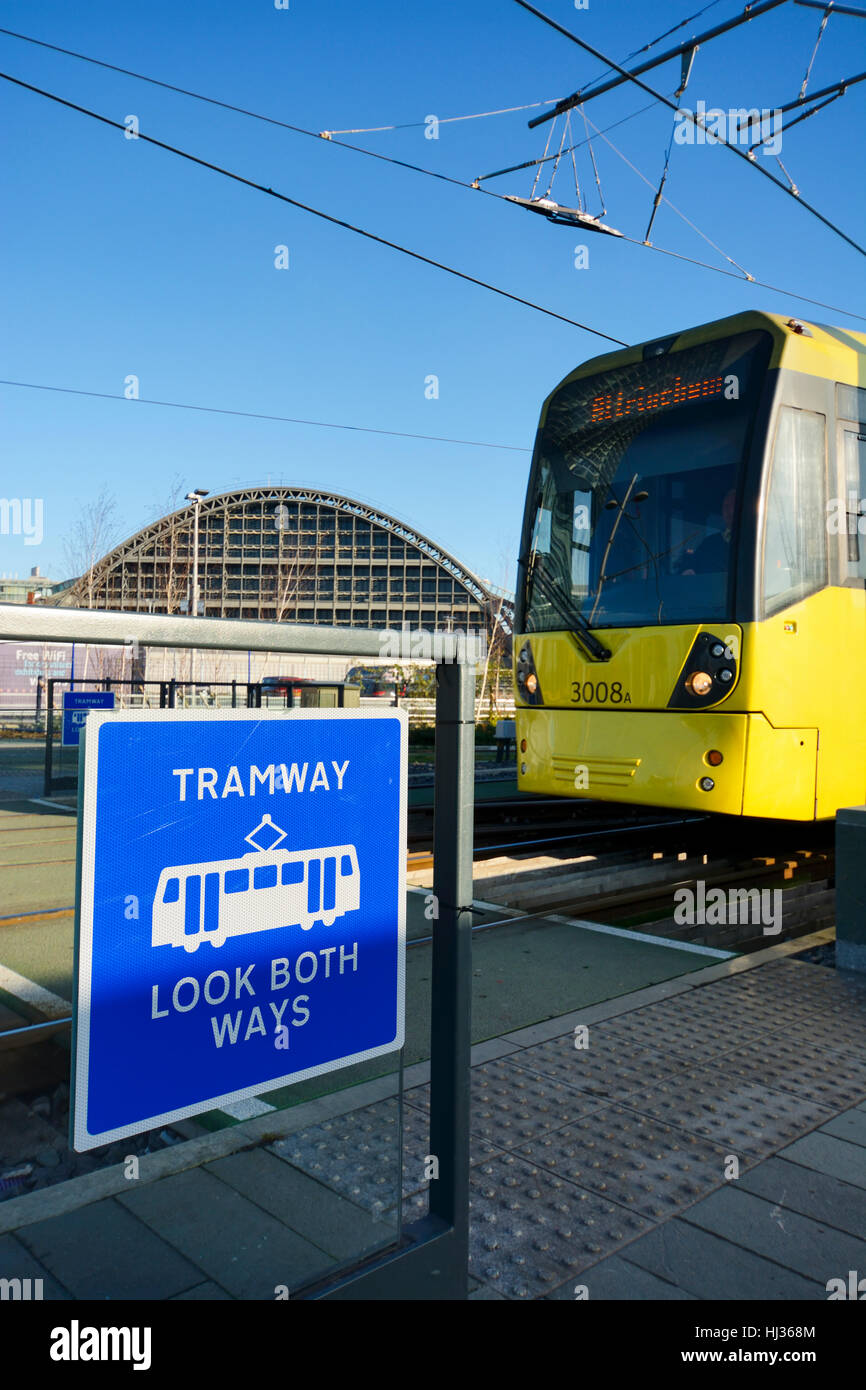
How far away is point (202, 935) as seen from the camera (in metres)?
1.98

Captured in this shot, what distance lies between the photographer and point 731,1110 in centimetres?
400

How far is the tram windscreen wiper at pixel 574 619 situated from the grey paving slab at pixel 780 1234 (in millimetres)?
5055

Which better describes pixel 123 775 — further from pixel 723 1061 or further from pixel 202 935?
pixel 723 1061

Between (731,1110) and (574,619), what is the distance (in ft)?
15.8

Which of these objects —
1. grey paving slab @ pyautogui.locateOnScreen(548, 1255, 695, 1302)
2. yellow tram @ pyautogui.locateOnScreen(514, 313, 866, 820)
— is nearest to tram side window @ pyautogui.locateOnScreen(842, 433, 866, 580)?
yellow tram @ pyautogui.locateOnScreen(514, 313, 866, 820)

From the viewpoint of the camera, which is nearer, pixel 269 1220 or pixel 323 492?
pixel 269 1220

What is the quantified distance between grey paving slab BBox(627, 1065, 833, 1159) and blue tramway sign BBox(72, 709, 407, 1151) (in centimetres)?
194

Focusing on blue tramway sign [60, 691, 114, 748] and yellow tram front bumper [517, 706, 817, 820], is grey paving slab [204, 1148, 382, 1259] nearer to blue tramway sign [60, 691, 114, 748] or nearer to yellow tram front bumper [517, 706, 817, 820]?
yellow tram front bumper [517, 706, 817, 820]

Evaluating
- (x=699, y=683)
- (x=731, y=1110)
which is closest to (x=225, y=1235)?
(x=731, y=1110)

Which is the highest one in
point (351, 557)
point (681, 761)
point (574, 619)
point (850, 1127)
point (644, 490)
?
point (351, 557)

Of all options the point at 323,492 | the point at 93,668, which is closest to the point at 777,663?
the point at 93,668

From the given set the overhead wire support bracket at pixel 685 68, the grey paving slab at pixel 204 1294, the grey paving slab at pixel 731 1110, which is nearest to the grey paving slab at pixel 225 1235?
the grey paving slab at pixel 204 1294

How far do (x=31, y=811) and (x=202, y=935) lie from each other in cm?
1262

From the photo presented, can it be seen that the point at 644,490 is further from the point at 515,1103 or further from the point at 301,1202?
the point at 301,1202
